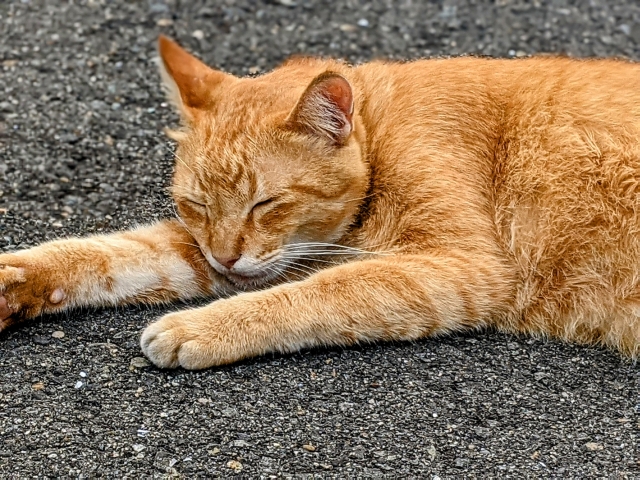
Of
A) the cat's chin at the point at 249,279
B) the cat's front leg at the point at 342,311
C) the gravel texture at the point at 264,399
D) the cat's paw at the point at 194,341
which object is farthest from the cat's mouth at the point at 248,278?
the gravel texture at the point at 264,399

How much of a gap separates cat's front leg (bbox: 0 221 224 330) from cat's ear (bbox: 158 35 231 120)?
1.78 ft

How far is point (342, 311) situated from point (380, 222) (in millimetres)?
473

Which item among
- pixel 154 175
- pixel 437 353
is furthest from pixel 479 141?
pixel 154 175

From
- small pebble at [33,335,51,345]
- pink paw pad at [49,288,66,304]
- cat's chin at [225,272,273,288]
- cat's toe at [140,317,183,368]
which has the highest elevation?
cat's chin at [225,272,273,288]

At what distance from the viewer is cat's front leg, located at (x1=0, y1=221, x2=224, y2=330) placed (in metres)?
3.49

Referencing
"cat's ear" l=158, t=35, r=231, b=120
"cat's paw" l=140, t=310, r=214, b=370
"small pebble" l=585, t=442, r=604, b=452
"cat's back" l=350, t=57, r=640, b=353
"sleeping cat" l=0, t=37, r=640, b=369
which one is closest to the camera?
"small pebble" l=585, t=442, r=604, b=452

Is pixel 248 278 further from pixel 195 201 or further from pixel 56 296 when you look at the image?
pixel 56 296

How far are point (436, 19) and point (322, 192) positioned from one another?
3.37 meters

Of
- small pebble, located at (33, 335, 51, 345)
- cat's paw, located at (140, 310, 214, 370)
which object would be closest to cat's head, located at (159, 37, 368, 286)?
cat's paw, located at (140, 310, 214, 370)

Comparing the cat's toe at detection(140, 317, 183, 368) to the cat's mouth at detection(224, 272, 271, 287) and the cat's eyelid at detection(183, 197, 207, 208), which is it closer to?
the cat's mouth at detection(224, 272, 271, 287)

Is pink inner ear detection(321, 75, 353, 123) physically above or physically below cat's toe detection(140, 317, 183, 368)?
above

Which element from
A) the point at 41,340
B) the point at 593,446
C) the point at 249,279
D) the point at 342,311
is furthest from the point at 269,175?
the point at 593,446

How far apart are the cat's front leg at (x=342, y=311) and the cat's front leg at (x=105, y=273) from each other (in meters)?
0.42

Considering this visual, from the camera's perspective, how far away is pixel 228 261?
3443 mm
